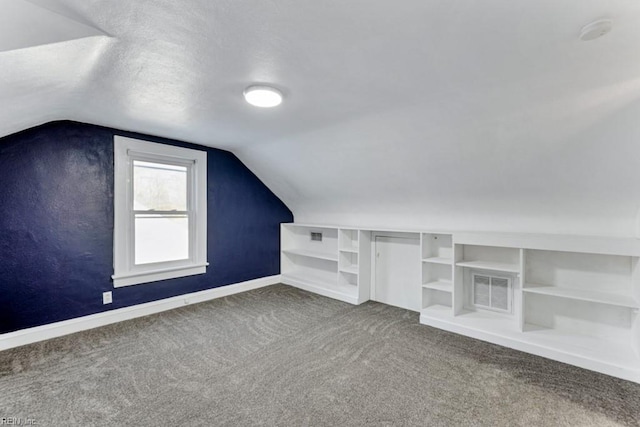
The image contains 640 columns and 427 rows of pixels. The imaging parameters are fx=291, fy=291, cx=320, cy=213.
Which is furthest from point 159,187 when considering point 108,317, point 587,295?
point 587,295

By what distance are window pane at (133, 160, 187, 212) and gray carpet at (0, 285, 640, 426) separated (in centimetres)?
147

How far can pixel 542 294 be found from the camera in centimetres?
282

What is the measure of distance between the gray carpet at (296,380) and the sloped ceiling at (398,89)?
1452 millimetres

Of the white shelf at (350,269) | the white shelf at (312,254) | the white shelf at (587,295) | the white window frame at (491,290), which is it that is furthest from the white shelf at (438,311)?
the white shelf at (312,254)

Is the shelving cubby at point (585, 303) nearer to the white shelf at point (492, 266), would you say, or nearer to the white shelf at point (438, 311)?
the white shelf at point (492, 266)

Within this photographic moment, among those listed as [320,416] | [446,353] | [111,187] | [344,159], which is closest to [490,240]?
[446,353]

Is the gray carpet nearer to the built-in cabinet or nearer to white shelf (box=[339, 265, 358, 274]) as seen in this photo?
the built-in cabinet

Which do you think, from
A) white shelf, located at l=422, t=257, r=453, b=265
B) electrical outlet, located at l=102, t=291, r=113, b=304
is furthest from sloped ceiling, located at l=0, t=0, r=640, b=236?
electrical outlet, located at l=102, t=291, r=113, b=304

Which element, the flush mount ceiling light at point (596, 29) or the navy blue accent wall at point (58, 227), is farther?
the navy blue accent wall at point (58, 227)

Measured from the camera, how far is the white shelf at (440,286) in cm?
329

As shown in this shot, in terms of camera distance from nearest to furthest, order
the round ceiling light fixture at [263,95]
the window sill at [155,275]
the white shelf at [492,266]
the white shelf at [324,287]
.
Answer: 1. the round ceiling light fixture at [263,95]
2. the white shelf at [492,266]
3. the window sill at [155,275]
4. the white shelf at [324,287]

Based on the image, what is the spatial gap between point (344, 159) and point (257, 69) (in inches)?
70.0

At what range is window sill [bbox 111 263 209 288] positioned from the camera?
3380 millimetres

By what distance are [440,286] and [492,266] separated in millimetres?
624
